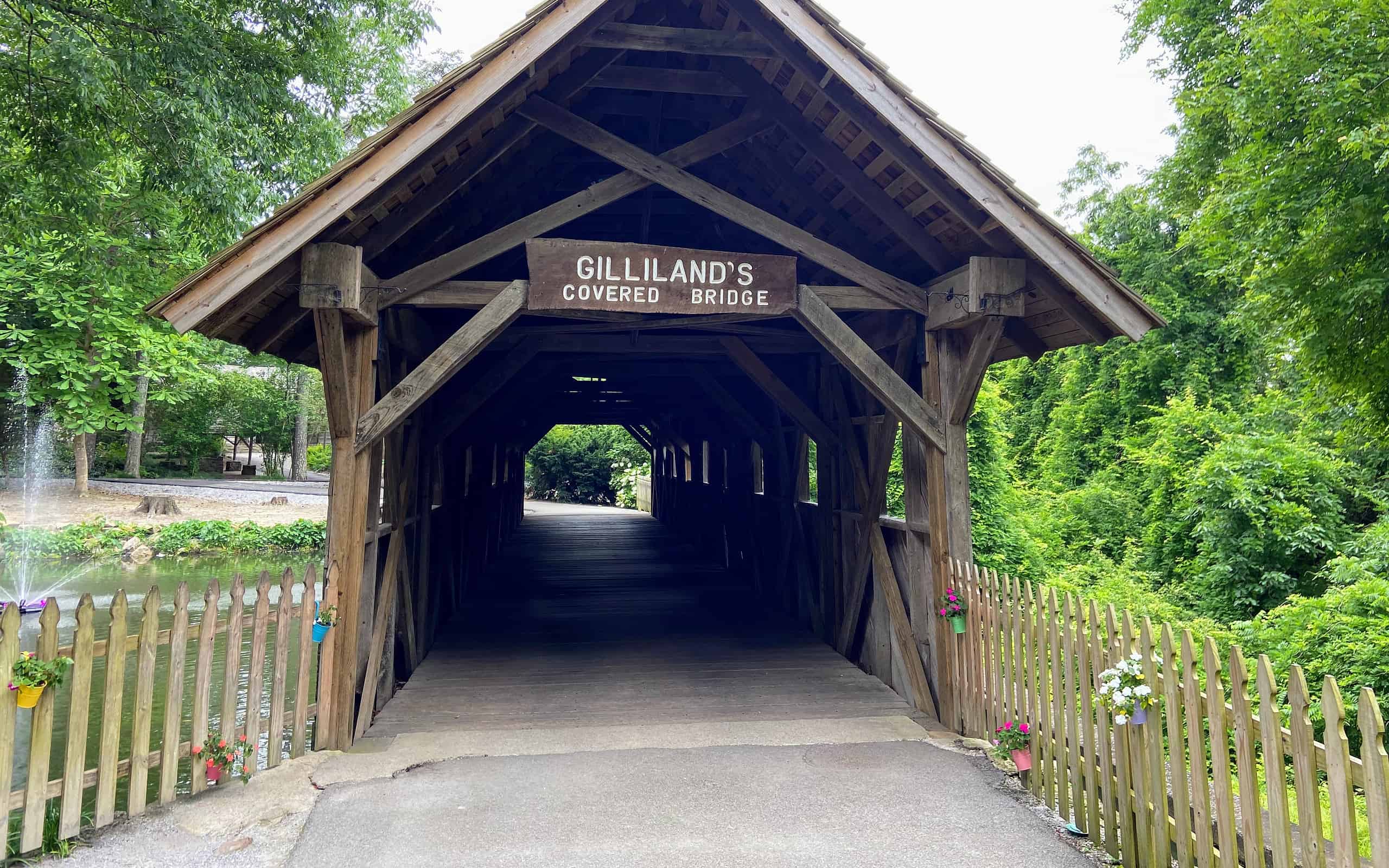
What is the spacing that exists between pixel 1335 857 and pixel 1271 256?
7225 mm

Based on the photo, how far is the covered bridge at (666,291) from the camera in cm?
451

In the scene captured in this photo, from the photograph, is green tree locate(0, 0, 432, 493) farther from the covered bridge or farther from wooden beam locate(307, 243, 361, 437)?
the covered bridge

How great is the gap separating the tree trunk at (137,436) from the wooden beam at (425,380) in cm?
2253

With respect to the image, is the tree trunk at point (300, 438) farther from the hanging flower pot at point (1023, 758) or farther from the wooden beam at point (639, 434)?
→ the hanging flower pot at point (1023, 758)

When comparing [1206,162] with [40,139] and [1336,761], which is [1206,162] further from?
[40,139]

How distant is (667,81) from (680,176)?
57 cm

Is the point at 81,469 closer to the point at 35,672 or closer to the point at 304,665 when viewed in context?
the point at 304,665

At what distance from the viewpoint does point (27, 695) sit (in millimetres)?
3268

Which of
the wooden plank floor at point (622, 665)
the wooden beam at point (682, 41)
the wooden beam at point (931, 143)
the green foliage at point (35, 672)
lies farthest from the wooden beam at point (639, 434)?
the green foliage at point (35, 672)

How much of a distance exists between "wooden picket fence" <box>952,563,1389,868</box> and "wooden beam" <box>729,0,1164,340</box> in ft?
5.58

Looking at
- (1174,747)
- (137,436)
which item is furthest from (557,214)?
(137,436)

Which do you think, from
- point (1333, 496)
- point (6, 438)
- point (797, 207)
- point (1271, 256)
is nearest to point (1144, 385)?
point (1333, 496)

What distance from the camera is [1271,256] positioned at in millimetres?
7871

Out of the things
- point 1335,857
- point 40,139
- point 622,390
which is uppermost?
point 40,139
